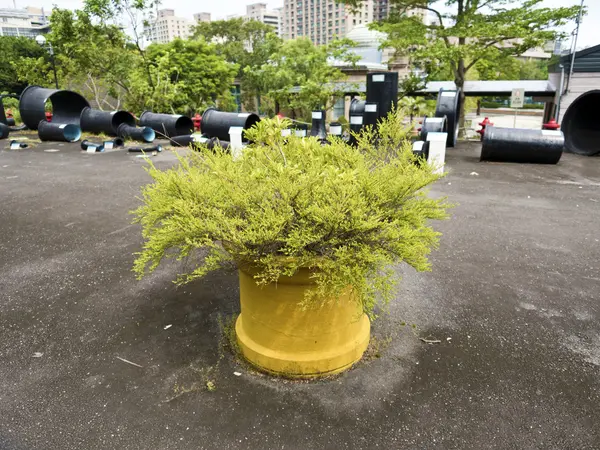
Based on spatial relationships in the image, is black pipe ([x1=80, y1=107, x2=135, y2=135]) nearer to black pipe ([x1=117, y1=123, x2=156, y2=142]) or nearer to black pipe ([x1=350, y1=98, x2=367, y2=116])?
black pipe ([x1=117, y1=123, x2=156, y2=142])

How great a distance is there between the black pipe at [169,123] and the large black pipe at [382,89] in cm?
703

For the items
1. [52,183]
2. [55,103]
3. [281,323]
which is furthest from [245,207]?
[55,103]

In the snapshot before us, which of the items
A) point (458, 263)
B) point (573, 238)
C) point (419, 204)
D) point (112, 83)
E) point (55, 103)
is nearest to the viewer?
point (419, 204)

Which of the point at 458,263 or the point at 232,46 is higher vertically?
the point at 232,46

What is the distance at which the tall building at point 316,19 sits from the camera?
142 meters

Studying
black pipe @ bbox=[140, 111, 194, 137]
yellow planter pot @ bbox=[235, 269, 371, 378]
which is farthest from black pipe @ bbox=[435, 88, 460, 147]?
yellow planter pot @ bbox=[235, 269, 371, 378]

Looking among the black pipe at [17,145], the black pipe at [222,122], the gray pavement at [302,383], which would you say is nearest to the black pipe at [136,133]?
the black pipe at [222,122]

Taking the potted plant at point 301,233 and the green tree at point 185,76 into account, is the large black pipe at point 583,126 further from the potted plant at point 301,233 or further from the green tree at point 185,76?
the green tree at point 185,76

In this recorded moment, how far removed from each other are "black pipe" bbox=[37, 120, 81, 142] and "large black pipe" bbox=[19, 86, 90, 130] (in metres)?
1.53

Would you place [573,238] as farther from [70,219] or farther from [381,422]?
[70,219]

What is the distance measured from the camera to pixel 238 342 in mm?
3287

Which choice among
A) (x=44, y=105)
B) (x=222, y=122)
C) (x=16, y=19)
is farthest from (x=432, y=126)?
(x=16, y=19)

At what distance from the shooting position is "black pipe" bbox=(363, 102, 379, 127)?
1355 centimetres

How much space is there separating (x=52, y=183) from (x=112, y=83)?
14445 millimetres
